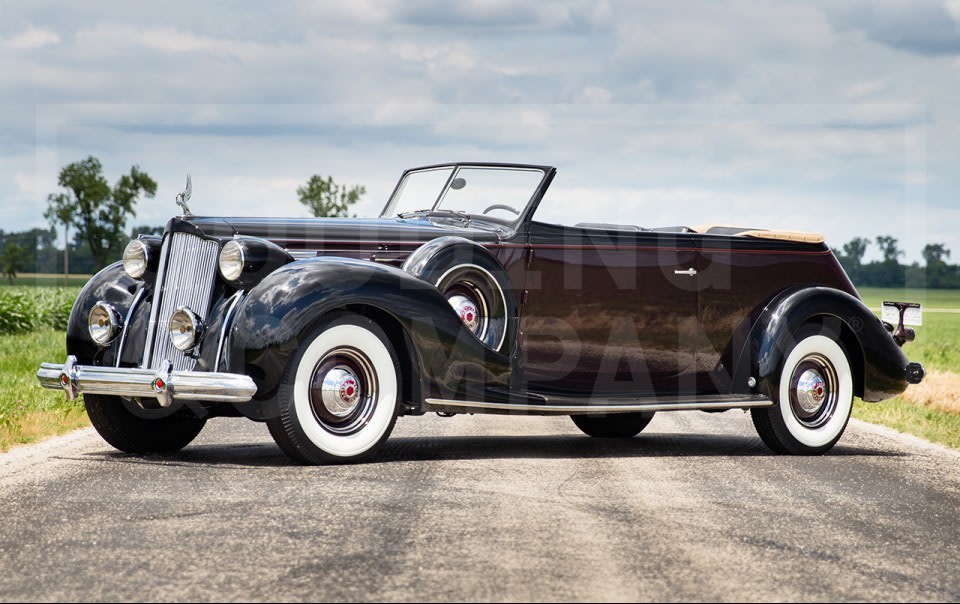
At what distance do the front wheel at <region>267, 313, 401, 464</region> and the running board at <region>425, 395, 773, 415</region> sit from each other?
1.24 feet

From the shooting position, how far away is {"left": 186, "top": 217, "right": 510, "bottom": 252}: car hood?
297 inches

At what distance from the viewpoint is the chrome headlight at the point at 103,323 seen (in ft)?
24.0

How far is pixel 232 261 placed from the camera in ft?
22.1

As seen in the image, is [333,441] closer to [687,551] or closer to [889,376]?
[687,551]

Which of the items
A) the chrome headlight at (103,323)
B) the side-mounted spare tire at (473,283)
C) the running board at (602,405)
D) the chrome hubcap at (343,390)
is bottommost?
the running board at (602,405)

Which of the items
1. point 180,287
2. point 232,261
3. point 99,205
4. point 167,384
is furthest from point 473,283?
point 99,205

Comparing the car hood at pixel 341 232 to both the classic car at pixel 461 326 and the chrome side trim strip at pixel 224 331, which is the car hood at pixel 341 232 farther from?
the chrome side trim strip at pixel 224 331

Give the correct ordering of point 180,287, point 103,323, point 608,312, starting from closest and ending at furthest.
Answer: point 180,287 < point 103,323 < point 608,312

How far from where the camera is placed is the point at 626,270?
8281mm

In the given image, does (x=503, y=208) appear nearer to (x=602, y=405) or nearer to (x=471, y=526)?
(x=602, y=405)

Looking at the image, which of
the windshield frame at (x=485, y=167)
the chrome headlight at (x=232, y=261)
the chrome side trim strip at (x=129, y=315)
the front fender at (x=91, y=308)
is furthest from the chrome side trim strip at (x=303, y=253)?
the windshield frame at (x=485, y=167)

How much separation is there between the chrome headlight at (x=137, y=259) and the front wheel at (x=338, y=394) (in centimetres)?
165

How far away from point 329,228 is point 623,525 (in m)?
3.42

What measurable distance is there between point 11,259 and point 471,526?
119301mm
